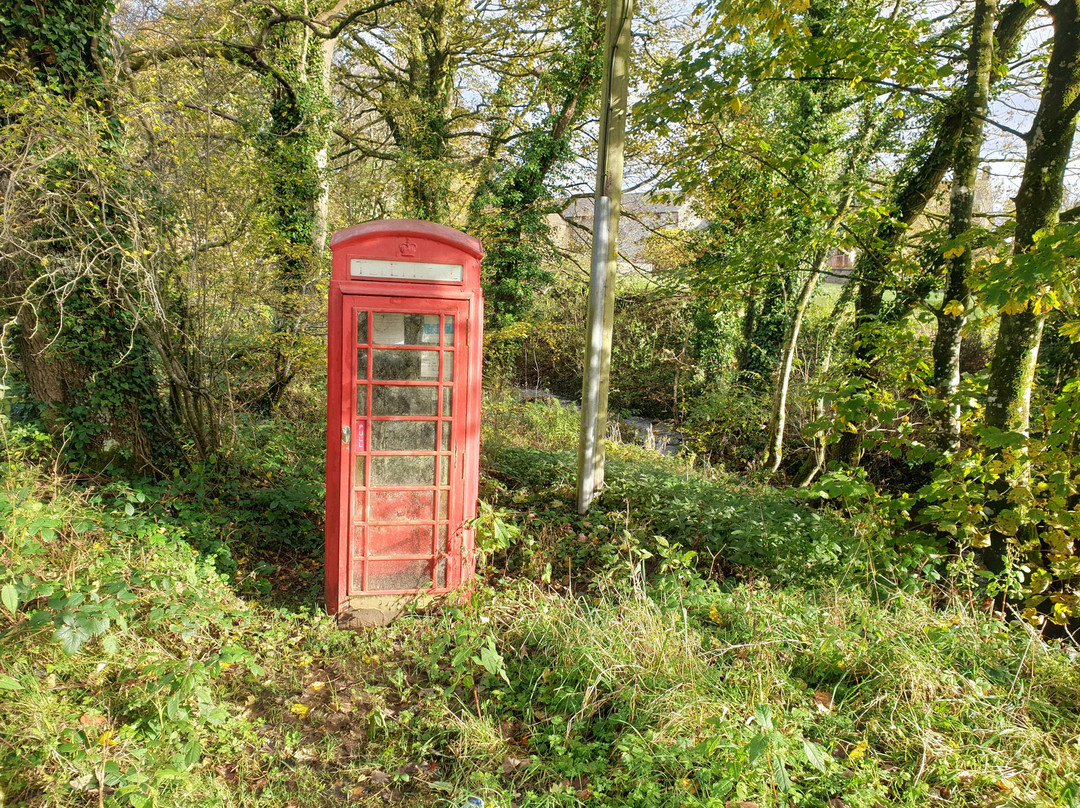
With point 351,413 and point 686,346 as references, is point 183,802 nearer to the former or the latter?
point 351,413

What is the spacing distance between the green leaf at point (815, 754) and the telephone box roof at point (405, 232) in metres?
3.21

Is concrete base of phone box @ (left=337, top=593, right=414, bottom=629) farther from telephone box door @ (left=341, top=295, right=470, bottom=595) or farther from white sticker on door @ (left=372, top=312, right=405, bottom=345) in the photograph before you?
white sticker on door @ (left=372, top=312, right=405, bottom=345)

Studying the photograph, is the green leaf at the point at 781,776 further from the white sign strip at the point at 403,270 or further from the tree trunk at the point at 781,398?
the tree trunk at the point at 781,398

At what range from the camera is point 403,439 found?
161 inches

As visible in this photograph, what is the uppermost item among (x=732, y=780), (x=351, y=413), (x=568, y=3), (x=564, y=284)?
(x=568, y=3)

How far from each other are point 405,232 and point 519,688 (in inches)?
112

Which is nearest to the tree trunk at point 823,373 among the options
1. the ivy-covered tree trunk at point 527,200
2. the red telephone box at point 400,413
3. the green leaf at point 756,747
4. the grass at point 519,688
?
the grass at point 519,688

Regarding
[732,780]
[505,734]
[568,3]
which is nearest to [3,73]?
[505,734]

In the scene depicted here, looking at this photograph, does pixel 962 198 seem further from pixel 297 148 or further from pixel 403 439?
pixel 297 148

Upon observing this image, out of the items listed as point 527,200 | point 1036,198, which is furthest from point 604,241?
point 527,200

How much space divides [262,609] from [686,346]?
35.4 feet

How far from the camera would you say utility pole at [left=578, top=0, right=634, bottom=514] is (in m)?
4.93

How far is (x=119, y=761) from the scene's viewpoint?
8.13 ft

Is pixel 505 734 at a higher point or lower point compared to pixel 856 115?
lower
